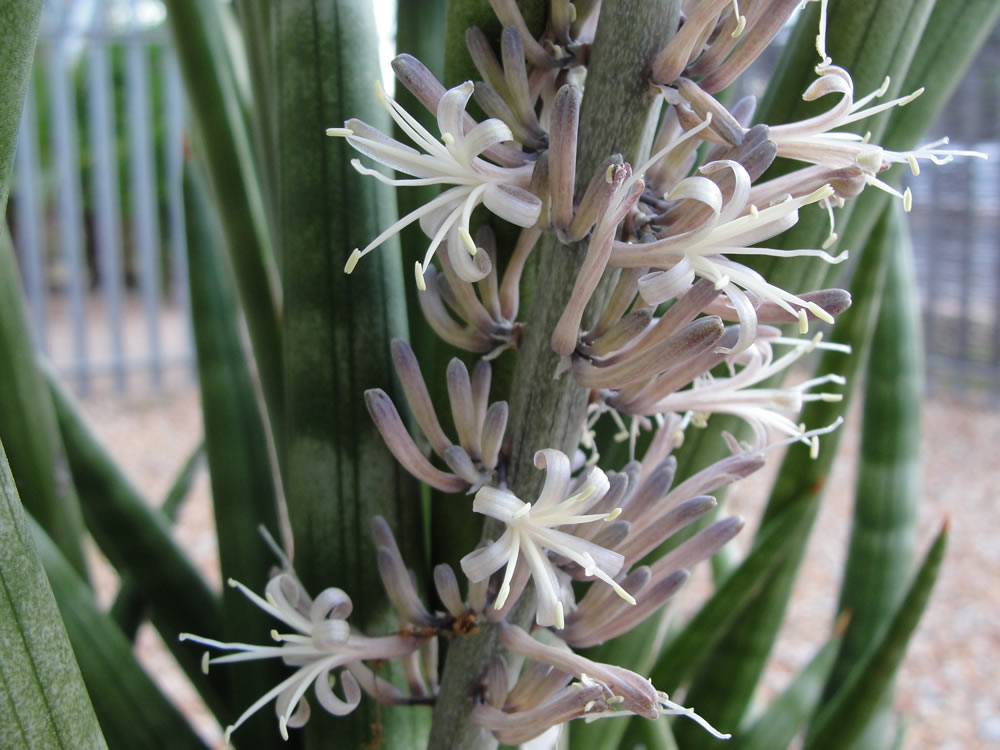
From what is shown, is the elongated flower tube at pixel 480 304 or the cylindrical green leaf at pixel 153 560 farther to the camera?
the cylindrical green leaf at pixel 153 560

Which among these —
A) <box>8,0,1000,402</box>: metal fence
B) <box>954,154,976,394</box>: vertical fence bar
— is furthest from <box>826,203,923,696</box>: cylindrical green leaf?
<box>954,154,976,394</box>: vertical fence bar

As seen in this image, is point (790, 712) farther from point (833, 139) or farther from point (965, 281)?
point (965, 281)

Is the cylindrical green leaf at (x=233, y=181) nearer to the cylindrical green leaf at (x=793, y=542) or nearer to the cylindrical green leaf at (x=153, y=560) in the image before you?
the cylindrical green leaf at (x=153, y=560)

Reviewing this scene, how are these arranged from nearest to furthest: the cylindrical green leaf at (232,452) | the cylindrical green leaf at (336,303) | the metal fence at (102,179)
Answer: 1. the cylindrical green leaf at (336,303)
2. the cylindrical green leaf at (232,452)
3. the metal fence at (102,179)

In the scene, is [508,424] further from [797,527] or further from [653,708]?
[797,527]

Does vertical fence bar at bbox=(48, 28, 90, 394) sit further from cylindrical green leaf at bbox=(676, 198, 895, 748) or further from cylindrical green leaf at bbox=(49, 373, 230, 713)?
cylindrical green leaf at bbox=(676, 198, 895, 748)

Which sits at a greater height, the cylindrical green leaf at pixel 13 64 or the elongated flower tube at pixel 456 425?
the cylindrical green leaf at pixel 13 64

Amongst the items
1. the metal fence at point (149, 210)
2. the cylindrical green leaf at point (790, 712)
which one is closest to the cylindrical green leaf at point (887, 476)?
the cylindrical green leaf at point (790, 712)
